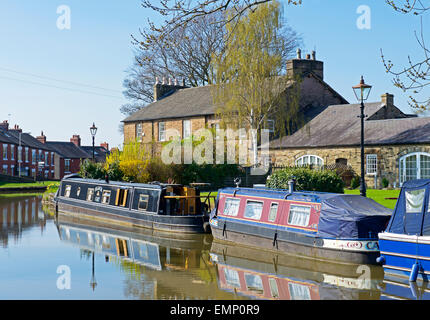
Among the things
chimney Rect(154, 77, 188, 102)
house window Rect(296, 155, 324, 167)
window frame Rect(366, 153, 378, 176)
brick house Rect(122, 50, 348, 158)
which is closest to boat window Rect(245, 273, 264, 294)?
window frame Rect(366, 153, 378, 176)

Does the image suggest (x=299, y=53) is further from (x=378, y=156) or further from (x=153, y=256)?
(x=153, y=256)

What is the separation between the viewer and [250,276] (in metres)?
12.9

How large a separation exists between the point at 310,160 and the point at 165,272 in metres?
21.5

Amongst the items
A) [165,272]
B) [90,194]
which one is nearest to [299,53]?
[90,194]

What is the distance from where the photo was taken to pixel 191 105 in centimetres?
4191

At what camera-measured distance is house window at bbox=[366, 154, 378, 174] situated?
30.6 metres

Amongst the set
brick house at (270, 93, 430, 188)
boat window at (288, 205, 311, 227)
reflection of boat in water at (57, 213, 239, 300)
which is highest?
brick house at (270, 93, 430, 188)

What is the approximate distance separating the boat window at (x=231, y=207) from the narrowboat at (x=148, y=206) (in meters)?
1.38

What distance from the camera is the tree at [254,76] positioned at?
104 ft

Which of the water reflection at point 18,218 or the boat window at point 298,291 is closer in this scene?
the boat window at point 298,291

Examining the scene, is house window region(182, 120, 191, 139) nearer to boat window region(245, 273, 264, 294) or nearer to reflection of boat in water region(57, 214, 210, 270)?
reflection of boat in water region(57, 214, 210, 270)

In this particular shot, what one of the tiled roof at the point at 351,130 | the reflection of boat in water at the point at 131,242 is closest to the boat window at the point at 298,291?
the reflection of boat in water at the point at 131,242

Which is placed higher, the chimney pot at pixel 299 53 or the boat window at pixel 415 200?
the chimney pot at pixel 299 53

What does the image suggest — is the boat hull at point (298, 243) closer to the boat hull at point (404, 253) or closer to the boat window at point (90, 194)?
the boat hull at point (404, 253)
